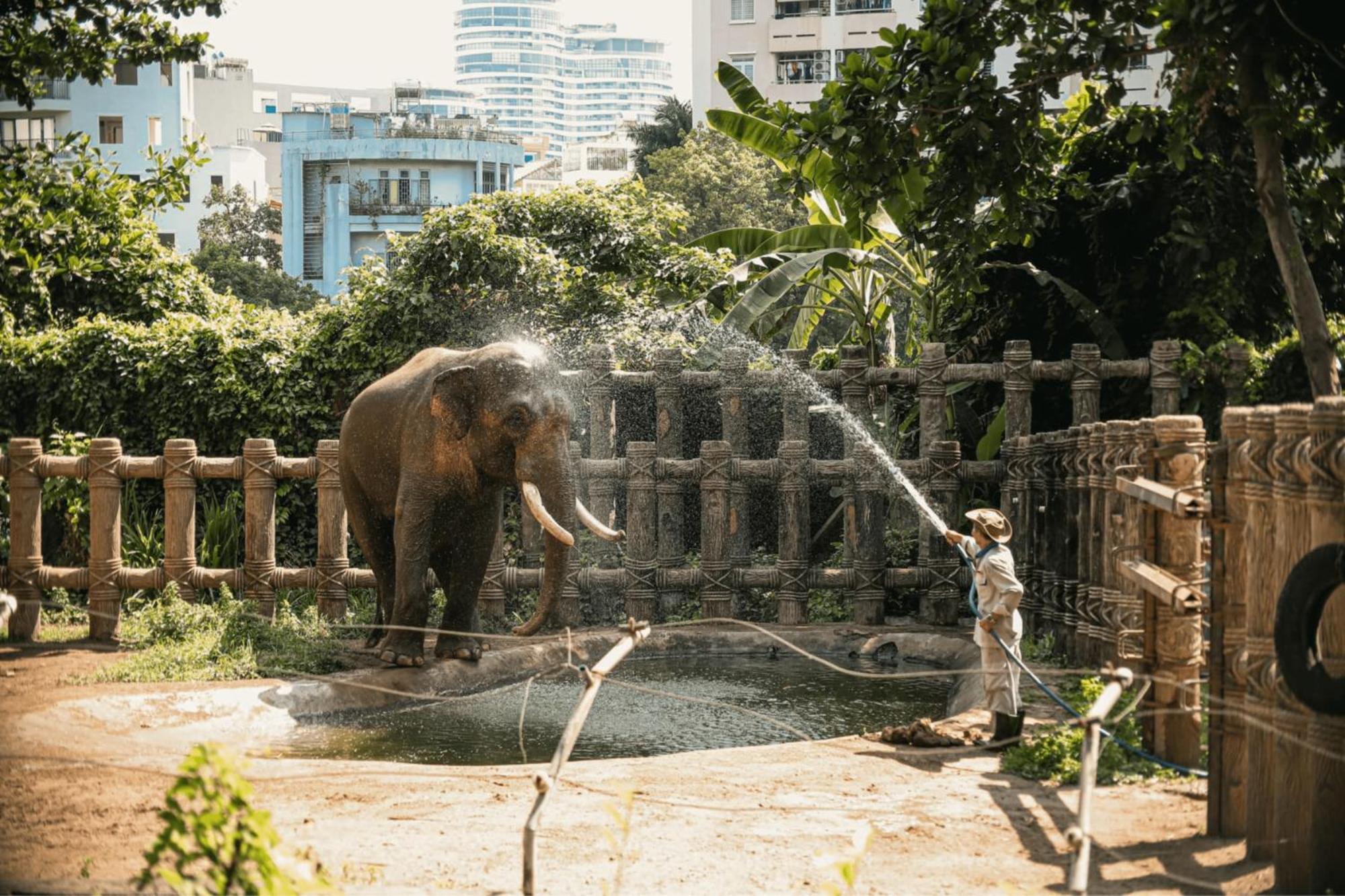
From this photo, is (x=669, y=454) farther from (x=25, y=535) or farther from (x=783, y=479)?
(x=25, y=535)

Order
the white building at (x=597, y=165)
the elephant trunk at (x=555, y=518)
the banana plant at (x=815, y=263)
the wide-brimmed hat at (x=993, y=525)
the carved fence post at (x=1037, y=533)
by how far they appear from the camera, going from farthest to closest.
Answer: the white building at (x=597, y=165)
the banana plant at (x=815, y=263)
the carved fence post at (x=1037, y=533)
the elephant trunk at (x=555, y=518)
the wide-brimmed hat at (x=993, y=525)

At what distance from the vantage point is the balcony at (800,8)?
173 feet

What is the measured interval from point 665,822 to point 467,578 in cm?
419

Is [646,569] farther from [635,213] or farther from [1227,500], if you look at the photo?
[1227,500]

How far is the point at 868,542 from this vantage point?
503 inches

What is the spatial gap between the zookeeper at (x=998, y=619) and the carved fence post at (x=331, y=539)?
5.20 metres

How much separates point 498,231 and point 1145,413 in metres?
6.27

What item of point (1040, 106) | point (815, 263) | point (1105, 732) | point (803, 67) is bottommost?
point (1105, 732)

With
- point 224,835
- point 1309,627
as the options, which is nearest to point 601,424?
point 1309,627

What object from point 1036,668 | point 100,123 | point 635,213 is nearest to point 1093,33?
point 1036,668

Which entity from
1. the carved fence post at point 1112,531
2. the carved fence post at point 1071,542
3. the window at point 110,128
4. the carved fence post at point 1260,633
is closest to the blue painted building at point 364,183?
the window at point 110,128

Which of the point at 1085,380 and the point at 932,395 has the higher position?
the point at 1085,380

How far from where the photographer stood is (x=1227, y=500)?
6066mm

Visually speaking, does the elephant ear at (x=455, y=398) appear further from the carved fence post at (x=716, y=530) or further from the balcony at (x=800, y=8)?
the balcony at (x=800, y=8)
